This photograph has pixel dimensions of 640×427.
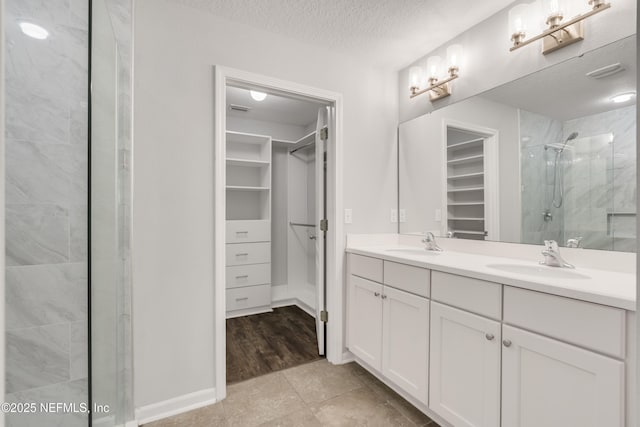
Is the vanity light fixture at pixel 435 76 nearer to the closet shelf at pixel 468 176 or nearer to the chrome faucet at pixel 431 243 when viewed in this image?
the closet shelf at pixel 468 176

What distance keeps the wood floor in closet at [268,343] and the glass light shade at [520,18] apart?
2.49 metres

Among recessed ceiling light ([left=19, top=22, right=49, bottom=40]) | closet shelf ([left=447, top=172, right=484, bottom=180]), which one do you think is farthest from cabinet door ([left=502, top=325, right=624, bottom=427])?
recessed ceiling light ([left=19, top=22, right=49, bottom=40])

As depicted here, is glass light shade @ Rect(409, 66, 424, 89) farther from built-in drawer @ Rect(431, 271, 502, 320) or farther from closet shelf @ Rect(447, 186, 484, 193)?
built-in drawer @ Rect(431, 271, 502, 320)

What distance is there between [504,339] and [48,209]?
75.8 inches

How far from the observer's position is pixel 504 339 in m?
1.13

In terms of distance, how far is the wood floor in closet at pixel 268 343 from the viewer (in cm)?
205

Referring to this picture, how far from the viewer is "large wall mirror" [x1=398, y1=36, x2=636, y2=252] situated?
4.13 feet

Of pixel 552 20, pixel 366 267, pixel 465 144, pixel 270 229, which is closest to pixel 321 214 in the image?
pixel 366 267

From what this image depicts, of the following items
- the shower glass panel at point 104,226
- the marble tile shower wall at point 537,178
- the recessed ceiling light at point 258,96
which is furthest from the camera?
the recessed ceiling light at point 258,96

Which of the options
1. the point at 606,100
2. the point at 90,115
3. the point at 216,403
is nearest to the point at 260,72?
the point at 90,115

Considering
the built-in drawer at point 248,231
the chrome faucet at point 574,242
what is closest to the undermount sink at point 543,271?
the chrome faucet at point 574,242

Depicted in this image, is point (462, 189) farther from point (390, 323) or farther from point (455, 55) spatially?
point (390, 323)

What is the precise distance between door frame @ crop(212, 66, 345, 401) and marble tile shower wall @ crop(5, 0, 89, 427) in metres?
0.64

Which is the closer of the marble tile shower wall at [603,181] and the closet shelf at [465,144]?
the marble tile shower wall at [603,181]
